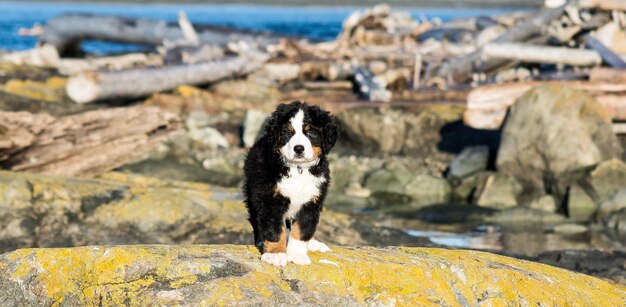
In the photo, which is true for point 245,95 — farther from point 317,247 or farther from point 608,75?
point 317,247

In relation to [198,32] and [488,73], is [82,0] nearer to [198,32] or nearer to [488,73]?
[198,32]

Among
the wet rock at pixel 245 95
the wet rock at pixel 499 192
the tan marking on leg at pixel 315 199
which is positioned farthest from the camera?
the wet rock at pixel 245 95

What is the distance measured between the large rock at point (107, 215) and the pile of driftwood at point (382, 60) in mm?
8700

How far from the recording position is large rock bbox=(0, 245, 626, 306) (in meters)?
6.08

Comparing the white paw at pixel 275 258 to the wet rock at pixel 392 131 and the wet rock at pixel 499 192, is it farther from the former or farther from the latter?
the wet rock at pixel 392 131

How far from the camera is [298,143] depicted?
21.4ft

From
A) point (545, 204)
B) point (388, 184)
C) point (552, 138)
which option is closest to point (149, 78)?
point (388, 184)

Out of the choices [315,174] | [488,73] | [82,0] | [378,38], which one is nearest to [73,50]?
[378,38]

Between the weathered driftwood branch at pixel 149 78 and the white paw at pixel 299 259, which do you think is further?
the weathered driftwood branch at pixel 149 78

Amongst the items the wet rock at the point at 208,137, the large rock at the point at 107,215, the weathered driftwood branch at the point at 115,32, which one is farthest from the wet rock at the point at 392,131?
the weathered driftwood branch at the point at 115,32

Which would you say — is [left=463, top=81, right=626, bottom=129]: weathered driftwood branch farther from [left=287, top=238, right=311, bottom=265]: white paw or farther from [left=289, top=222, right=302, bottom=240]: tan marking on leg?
[left=287, top=238, right=311, bottom=265]: white paw

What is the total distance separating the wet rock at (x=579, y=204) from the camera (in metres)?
17.0

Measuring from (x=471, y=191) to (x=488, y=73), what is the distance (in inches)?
352

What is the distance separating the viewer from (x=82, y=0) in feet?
438
